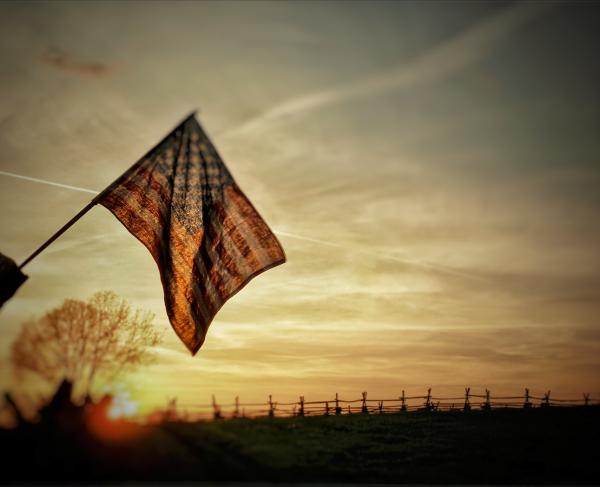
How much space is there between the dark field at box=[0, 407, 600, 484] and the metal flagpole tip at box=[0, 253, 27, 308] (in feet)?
28.3

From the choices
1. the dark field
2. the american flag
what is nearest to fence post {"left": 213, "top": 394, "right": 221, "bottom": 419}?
the dark field

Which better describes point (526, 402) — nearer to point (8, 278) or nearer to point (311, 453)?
point (311, 453)

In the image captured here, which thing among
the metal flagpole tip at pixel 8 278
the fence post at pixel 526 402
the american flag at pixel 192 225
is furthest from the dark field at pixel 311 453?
the fence post at pixel 526 402

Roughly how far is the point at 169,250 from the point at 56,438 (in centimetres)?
1116

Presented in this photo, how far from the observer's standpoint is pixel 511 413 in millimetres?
32594

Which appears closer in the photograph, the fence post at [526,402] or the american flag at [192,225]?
the american flag at [192,225]

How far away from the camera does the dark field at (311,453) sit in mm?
13211

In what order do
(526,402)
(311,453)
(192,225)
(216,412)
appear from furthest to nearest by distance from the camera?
(526,402)
(216,412)
(311,453)
(192,225)

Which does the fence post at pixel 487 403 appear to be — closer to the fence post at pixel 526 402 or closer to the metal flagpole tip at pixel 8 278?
the fence post at pixel 526 402

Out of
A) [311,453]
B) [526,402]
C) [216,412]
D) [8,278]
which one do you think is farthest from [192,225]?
[526,402]

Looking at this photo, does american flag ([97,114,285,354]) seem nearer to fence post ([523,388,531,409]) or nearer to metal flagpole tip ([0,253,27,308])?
metal flagpole tip ([0,253,27,308])

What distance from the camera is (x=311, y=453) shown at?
17969 mm

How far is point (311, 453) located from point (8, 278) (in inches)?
595

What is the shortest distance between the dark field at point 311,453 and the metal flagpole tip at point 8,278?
8615 millimetres
